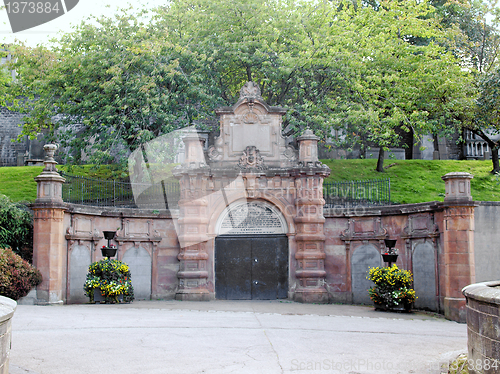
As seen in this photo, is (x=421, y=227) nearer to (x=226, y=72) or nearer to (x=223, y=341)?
(x=223, y=341)

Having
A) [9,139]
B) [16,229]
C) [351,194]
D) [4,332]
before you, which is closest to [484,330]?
[4,332]

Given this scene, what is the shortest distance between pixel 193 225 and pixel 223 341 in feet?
26.3

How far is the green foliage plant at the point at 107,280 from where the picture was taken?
14812 millimetres

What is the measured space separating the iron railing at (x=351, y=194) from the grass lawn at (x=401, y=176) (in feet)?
6.25

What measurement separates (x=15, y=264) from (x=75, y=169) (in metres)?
11.1

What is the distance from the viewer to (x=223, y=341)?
29.7 ft

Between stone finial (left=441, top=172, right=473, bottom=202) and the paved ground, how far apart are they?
11.0ft

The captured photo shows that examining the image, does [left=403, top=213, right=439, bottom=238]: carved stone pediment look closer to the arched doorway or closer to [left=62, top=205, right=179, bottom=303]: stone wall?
the arched doorway

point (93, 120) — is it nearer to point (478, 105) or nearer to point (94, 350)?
point (94, 350)

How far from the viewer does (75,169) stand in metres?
24.0

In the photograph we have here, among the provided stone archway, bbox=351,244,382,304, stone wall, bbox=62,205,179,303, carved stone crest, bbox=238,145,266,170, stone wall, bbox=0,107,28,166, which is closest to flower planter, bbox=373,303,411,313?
stone archway, bbox=351,244,382,304

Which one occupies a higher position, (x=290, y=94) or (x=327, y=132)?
(x=290, y=94)

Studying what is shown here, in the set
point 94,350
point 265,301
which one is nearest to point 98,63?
point 265,301

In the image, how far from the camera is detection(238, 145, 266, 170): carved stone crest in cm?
1708
